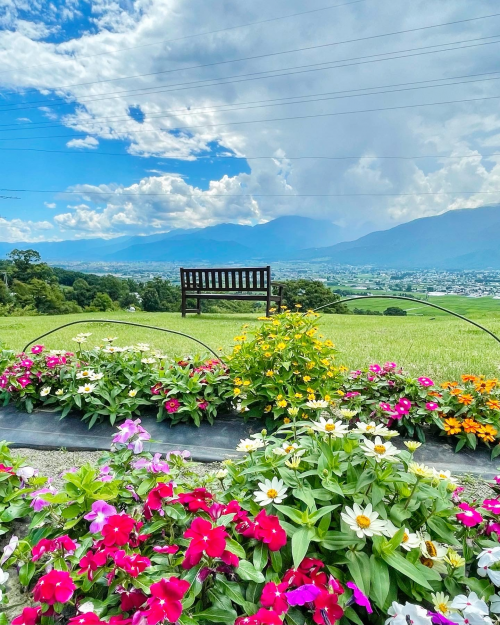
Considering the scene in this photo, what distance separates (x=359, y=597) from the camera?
0.72 m

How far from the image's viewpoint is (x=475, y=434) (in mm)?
1941

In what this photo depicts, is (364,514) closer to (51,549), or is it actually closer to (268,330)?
(51,549)

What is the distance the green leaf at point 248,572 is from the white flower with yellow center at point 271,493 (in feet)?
0.44

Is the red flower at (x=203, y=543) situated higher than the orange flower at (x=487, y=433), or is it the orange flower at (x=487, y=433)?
the red flower at (x=203, y=543)

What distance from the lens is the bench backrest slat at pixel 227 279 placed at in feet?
22.3

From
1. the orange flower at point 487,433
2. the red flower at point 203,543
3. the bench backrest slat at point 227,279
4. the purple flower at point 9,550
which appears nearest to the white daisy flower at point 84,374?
the purple flower at point 9,550

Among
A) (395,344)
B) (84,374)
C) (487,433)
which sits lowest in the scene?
(395,344)

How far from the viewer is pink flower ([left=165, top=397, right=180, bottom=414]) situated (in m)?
2.21

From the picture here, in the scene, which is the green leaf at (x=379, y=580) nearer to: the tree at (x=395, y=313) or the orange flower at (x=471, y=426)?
the orange flower at (x=471, y=426)

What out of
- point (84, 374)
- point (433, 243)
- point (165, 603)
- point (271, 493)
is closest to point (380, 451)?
point (271, 493)

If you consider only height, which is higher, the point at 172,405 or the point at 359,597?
the point at 359,597

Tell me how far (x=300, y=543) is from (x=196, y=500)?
0.27 m

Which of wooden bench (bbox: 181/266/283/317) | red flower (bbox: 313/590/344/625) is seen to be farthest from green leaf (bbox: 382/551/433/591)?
wooden bench (bbox: 181/266/283/317)

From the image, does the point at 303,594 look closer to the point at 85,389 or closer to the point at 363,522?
the point at 363,522
